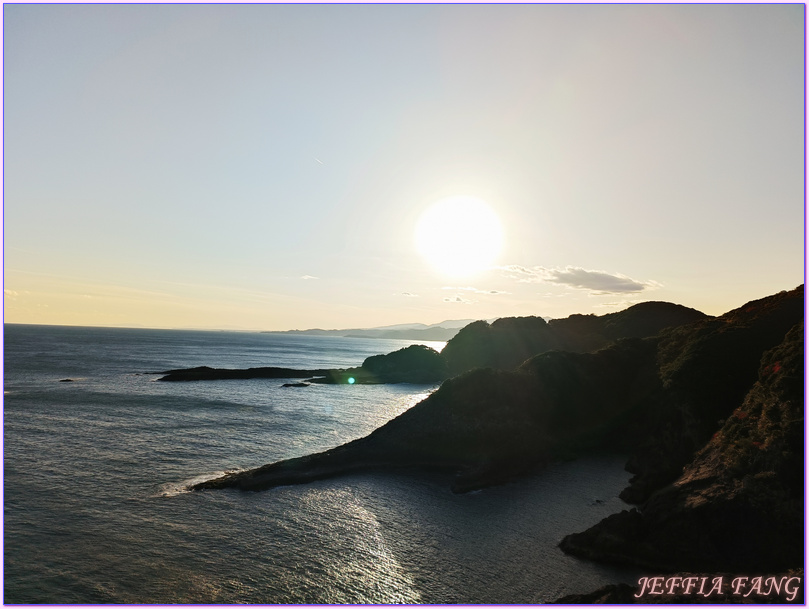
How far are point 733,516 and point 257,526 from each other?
1201 inches

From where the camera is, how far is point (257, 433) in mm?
62062

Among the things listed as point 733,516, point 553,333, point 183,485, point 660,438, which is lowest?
point 183,485

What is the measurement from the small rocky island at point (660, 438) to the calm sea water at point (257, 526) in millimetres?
2938

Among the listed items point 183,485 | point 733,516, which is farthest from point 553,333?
point 183,485

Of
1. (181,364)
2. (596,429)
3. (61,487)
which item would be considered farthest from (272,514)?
(181,364)

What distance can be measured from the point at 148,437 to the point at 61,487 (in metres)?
17.5

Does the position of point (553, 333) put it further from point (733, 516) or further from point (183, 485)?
point (183, 485)

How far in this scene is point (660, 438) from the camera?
156 feet

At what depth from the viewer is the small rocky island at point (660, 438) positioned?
1077 inches

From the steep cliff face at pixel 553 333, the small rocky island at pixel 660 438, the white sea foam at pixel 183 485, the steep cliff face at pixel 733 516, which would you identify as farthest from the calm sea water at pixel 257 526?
the steep cliff face at pixel 553 333

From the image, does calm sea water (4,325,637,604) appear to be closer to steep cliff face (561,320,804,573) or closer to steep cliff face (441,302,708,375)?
steep cliff face (561,320,804,573)

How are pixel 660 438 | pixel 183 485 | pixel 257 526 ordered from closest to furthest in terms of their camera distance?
pixel 257 526 → pixel 183 485 → pixel 660 438

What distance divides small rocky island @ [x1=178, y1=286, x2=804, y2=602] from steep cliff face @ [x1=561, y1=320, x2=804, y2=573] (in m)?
0.06

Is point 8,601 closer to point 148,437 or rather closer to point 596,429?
point 148,437
